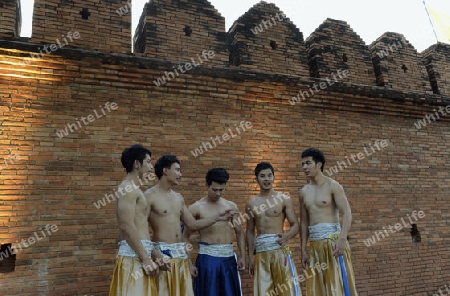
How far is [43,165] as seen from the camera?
456 cm

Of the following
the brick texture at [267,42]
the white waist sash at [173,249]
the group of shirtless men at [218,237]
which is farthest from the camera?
the brick texture at [267,42]

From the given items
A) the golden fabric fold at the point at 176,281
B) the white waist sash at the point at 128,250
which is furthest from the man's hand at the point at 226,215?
the white waist sash at the point at 128,250

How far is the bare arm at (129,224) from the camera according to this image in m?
3.34

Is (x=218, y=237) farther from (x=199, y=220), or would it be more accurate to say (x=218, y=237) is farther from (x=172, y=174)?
(x=172, y=174)

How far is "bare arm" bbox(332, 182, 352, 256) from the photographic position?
4.22 m

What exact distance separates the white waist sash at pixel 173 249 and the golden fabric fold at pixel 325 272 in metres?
1.70

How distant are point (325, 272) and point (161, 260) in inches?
83.3

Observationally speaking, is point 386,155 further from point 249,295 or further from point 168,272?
point 168,272

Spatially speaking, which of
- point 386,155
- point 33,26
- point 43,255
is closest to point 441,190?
point 386,155

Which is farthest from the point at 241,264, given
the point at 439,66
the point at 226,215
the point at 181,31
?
the point at 439,66

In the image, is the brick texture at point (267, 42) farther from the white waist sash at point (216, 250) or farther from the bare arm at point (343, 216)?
the white waist sash at point (216, 250)

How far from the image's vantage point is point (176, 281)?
3.74m

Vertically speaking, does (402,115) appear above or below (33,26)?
below

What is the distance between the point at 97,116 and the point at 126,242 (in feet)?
7.28
